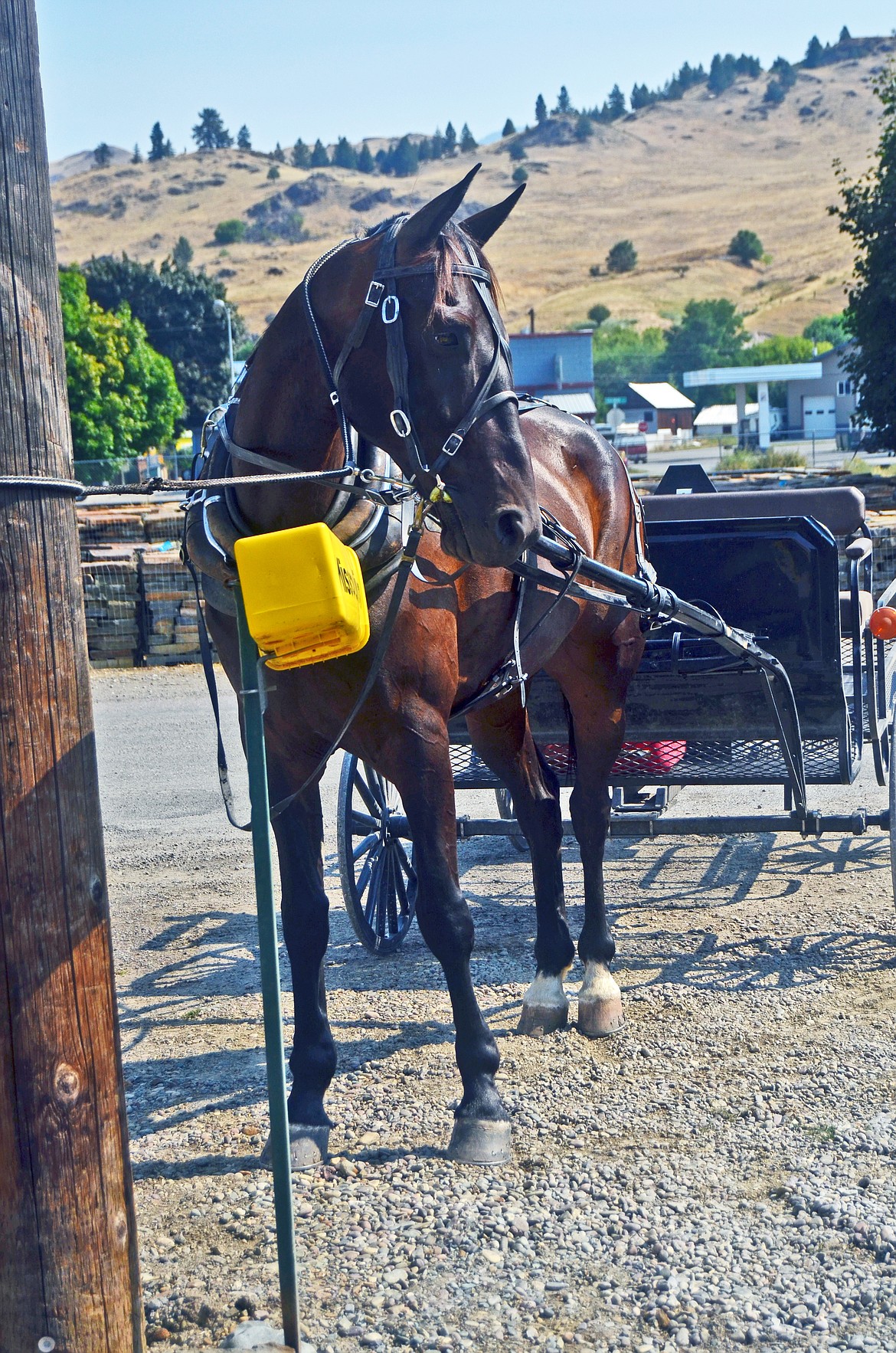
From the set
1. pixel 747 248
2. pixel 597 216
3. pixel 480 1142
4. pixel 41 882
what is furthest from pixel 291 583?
pixel 597 216

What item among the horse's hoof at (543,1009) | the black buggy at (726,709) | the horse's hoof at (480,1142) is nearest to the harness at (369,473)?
the horse's hoof at (480,1142)

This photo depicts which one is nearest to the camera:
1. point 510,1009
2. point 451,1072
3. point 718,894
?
point 451,1072

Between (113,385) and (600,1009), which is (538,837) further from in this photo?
(113,385)

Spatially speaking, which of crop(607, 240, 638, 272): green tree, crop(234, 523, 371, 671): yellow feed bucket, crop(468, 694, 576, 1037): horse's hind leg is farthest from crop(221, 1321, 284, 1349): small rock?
crop(607, 240, 638, 272): green tree

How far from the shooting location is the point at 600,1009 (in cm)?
452

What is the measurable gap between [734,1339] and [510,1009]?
82.2 inches

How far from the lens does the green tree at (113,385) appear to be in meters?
47.0

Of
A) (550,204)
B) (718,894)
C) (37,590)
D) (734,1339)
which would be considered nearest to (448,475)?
(37,590)

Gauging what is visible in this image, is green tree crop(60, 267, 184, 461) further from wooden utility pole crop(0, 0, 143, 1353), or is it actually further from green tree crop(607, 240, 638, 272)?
green tree crop(607, 240, 638, 272)

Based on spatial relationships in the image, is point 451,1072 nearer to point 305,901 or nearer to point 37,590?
point 305,901

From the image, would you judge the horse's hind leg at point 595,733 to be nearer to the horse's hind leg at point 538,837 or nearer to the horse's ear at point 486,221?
the horse's hind leg at point 538,837

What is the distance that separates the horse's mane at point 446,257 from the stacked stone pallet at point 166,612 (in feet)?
34.8

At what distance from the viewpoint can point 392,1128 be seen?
3.80 meters

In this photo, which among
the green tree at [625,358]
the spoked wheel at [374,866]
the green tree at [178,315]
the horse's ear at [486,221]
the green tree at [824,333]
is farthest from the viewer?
the green tree at [824,333]
